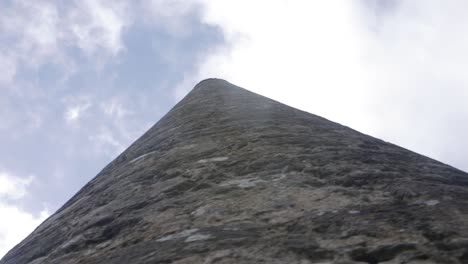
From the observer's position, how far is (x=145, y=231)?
241 centimetres

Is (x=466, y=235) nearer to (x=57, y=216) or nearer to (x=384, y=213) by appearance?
(x=384, y=213)

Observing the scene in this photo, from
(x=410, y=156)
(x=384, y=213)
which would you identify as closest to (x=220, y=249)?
(x=384, y=213)

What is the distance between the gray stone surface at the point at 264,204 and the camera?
79.0 inches

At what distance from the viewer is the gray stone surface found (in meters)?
2.01

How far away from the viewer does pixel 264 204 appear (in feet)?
7.95

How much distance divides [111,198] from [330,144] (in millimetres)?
1061

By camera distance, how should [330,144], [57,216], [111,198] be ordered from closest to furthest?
[111,198] → [330,144] → [57,216]

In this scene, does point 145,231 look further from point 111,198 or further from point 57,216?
point 57,216

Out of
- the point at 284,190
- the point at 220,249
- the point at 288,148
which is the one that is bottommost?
the point at 220,249

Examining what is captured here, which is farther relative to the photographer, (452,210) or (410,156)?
(410,156)

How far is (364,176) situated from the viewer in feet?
8.96

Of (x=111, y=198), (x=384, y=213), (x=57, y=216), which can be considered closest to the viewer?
(x=384, y=213)

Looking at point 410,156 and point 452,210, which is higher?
point 410,156

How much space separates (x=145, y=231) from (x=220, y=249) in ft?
1.52
